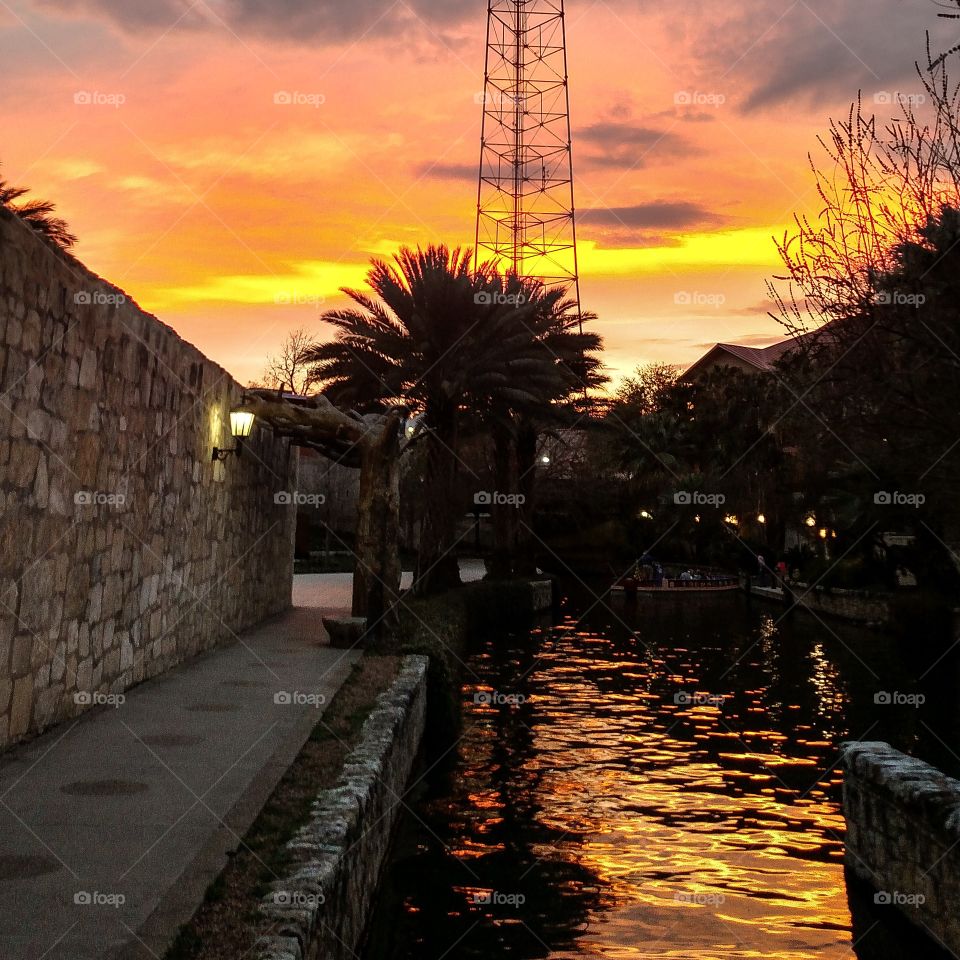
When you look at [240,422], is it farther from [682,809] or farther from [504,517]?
[504,517]

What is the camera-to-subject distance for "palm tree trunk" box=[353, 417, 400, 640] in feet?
50.8

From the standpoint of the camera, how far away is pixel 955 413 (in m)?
8.95

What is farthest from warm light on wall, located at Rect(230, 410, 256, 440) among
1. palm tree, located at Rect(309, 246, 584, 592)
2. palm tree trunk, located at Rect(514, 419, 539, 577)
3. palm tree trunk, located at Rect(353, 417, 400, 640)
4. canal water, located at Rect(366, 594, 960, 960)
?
palm tree trunk, located at Rect(514, 419, 539, 577)

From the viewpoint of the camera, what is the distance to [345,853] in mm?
5879

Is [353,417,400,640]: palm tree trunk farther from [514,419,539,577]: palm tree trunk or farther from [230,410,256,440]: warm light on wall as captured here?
[514,419,539,577]: palm tree trunk

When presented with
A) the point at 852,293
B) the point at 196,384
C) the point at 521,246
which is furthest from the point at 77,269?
the point at 521,246

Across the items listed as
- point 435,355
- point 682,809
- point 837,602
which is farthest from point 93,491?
point 837,602

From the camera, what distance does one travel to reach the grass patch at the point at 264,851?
4312 mm

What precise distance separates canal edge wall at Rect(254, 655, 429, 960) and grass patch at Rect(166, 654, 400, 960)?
65 mm

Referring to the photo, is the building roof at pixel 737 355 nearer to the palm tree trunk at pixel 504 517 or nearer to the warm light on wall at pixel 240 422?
the palm tree trunk at pixel 504 517

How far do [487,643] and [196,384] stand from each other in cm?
1336

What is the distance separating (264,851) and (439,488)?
751 inches

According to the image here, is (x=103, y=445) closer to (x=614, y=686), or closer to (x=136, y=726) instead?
(x=136, y=726)

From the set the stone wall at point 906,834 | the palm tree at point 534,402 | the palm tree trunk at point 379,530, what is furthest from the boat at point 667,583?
the stone wall at point 906,834
